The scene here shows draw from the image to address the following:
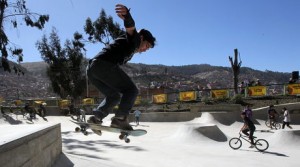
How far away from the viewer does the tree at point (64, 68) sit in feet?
160

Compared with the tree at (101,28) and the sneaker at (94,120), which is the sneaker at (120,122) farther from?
the tree at (101,28)

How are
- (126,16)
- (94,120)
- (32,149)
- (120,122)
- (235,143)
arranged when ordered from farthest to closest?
(235,143) < (32,149) < (94,120) < (120,122) < (126,16)

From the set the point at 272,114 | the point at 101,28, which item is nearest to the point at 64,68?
the point at 101,28

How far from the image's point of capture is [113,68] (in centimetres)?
482

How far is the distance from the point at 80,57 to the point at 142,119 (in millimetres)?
21869

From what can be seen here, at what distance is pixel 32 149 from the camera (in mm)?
5855

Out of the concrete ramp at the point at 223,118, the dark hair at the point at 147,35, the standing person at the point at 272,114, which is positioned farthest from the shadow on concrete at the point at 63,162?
the concrete ramp at the point at 223,118

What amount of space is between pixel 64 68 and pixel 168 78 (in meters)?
21.3

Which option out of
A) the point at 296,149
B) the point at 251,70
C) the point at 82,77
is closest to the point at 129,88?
the point at 296,149

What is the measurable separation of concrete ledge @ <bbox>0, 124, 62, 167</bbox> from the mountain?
42.2 m

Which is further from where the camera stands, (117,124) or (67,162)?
(67,162)

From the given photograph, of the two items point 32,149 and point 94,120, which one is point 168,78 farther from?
point 94,120

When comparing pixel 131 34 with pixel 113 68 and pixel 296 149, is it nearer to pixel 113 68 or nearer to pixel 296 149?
pixel 113 68

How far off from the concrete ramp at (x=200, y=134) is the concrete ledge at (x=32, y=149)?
10.7 m
